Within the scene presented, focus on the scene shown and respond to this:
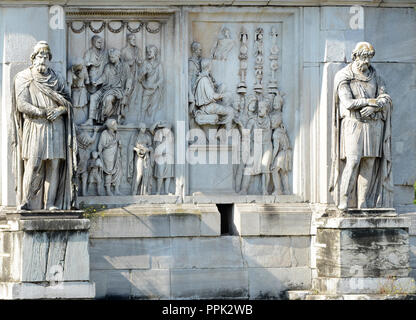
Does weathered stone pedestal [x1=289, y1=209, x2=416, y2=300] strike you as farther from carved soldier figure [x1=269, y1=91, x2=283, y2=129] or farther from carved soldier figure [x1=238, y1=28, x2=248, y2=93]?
carved soldier figure [x1=238, y1=28, x2=248, y2=93]

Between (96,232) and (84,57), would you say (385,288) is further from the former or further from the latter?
(84,57)

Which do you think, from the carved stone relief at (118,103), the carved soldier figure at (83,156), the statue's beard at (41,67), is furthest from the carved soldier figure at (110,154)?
the statue's beard at (41,67)

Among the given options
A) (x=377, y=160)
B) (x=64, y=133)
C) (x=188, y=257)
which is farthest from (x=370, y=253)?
(x=64, y=133)

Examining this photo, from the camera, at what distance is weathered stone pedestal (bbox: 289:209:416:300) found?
62.1 ft

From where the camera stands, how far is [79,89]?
1981cm

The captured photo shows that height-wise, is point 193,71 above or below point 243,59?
below

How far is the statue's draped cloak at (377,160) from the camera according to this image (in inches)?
760

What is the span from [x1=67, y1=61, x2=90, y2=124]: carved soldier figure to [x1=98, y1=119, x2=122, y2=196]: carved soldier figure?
0.43 meters

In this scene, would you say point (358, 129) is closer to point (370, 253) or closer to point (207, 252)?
point (370, 253)

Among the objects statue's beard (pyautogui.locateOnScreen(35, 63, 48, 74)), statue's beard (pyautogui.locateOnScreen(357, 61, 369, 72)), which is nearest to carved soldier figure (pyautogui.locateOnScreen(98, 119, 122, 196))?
statue's beard (pyautogui.locateOnScreen(35, 63, 48, 74))

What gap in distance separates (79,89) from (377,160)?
4.70 m

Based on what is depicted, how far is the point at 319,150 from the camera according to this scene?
792 inches

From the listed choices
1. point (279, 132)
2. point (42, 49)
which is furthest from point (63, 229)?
point (279, 132)

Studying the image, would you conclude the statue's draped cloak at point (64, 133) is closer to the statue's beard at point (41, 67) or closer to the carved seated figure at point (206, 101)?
the statue's beard at point (41, 67)
